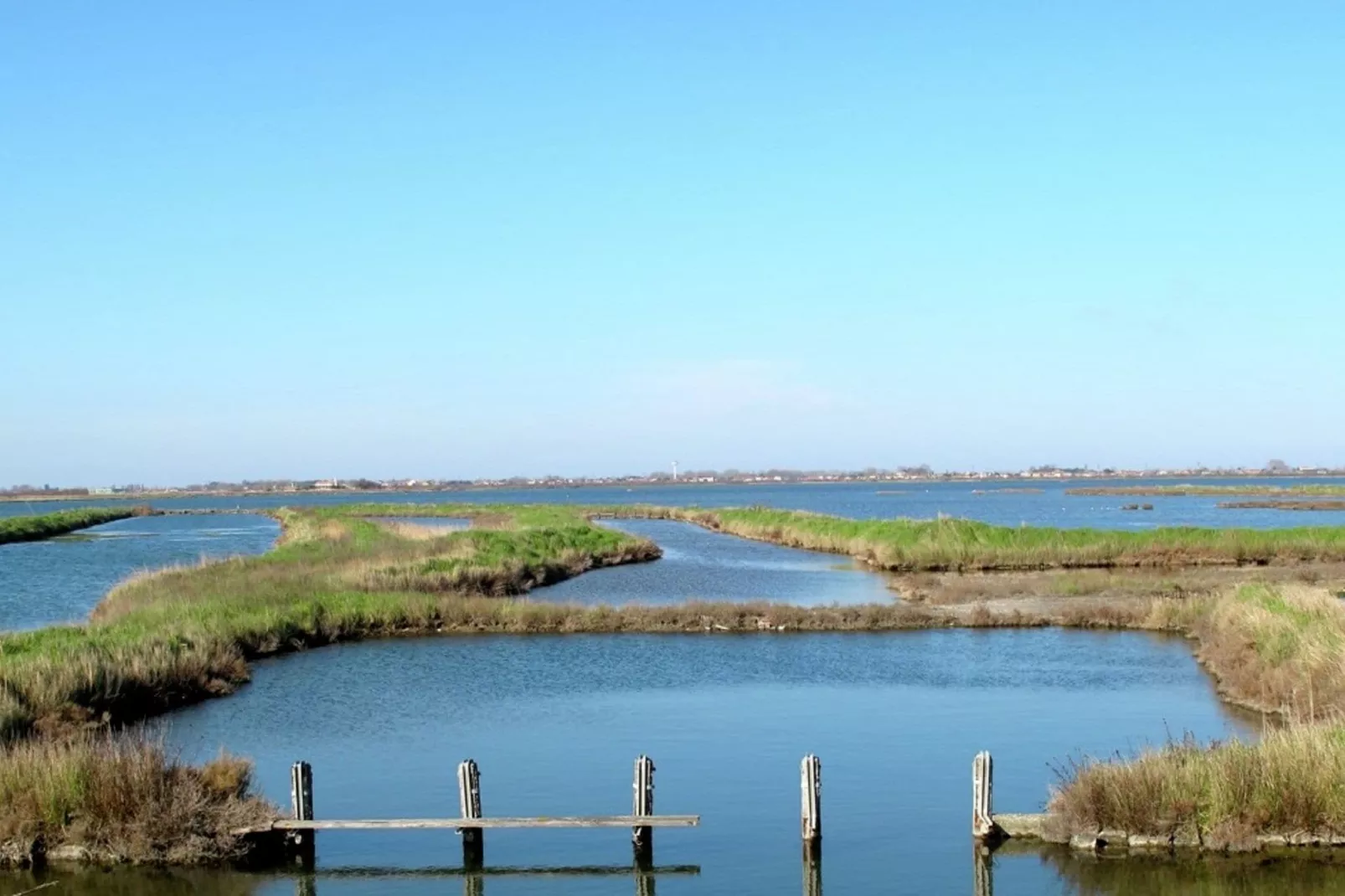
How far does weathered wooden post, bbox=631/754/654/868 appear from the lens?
54.2 ft

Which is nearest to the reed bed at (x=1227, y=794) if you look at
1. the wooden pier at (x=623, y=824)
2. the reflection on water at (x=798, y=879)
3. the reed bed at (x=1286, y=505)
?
the reflection on water at (x=798, y=879)

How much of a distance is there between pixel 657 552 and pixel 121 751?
53.1m

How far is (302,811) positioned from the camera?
16.6m

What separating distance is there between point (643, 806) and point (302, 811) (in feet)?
13.3

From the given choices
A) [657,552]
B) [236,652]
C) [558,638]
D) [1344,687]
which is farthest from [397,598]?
[657,552]

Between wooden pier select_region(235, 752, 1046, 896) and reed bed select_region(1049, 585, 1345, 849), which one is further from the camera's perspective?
wooden pier select_region(235, 752, 1046, 896)

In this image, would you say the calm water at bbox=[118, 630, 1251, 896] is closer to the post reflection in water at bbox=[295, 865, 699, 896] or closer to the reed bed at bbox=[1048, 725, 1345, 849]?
the post reflection in water at bbox=[295, 865, 699, 896]

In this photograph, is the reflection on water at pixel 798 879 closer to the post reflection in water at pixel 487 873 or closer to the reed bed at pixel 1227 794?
the post reflection in water at pixel 487 873

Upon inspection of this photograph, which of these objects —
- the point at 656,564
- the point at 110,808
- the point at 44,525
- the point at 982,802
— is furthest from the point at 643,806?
the point at 44,525

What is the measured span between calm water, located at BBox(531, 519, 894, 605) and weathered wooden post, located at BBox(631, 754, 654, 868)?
2720 centimetres

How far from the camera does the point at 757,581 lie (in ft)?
175

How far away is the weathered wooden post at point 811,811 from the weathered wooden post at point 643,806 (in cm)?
182

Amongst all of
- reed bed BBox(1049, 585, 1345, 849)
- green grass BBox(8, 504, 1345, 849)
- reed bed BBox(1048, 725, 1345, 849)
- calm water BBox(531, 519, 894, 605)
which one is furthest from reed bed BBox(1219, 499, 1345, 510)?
reed bed BBox(1048, 725, 1345, 849)

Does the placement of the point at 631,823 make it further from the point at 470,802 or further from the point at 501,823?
the point at 470,802
